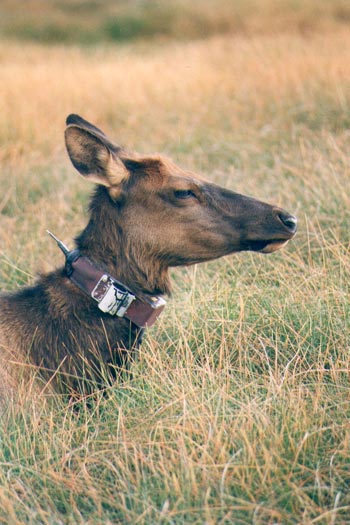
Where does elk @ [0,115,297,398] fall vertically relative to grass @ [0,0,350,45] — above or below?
below

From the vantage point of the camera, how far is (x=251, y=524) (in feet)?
9.13

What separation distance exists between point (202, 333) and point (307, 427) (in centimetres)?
107

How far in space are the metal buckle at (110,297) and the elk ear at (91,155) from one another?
1.54 ft

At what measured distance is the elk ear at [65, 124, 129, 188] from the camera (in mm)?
3654

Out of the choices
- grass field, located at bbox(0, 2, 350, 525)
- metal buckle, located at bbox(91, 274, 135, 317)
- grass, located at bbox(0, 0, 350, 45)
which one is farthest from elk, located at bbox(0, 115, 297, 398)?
grass, located at bbox(0, 0, 350, 45)

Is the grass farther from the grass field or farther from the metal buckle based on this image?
the metal buckle

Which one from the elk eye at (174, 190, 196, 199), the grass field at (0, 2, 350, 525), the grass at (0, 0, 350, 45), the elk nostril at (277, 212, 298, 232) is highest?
the grass at (0, 0, 350, 45)

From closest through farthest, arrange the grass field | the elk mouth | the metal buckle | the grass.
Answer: the grass field, the metal buckle, the elk mouth, the grass

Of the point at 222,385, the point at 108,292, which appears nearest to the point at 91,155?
the point at 108,292

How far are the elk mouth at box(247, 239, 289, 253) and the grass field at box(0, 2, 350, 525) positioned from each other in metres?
0.45

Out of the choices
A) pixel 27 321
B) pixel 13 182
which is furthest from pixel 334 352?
pixel 13 182

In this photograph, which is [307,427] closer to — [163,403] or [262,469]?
[262,469]

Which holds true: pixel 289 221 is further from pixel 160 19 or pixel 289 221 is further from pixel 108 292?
pixel 160 19

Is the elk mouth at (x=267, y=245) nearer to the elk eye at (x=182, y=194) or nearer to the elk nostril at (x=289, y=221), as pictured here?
the elk nostril at (x=289, y=221)
